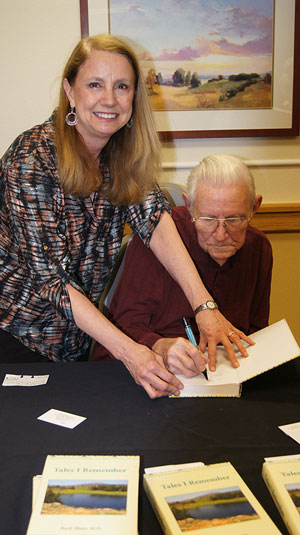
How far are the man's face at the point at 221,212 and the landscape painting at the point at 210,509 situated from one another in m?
1.11

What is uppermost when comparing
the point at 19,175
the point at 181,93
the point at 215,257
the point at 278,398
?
the point at 181,93

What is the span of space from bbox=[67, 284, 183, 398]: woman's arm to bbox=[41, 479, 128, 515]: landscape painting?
42 centimetres

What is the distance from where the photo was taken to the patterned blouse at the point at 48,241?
1.74 metres

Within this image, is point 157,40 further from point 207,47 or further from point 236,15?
point 236,15

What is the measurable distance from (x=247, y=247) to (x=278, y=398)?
82 centimetres

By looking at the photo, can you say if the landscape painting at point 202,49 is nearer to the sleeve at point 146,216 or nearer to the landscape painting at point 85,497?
the sleeve at point 146,216

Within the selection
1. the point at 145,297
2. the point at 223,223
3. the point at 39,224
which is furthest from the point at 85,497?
the point at 223,223

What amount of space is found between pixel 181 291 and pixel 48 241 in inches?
23.3

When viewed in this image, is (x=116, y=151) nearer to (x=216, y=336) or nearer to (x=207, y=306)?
(x=207, y=306)

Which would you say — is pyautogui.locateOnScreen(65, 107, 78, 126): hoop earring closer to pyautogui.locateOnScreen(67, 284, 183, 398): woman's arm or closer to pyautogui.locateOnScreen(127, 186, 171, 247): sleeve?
pyautogui.locateOnScreen(127, 186, 171, 247): sleeve

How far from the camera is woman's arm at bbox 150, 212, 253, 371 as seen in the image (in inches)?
67.3

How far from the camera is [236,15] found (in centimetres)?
300

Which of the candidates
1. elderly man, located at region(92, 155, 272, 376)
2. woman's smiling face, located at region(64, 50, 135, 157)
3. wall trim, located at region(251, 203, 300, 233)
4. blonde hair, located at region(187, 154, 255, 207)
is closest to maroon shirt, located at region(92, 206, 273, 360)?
elderly man, located at region(92, 155, 272, 376)

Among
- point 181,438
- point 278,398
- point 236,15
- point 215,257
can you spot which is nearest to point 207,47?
point 236,15
